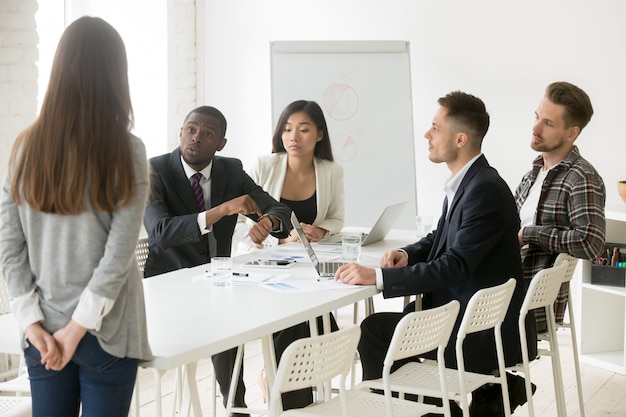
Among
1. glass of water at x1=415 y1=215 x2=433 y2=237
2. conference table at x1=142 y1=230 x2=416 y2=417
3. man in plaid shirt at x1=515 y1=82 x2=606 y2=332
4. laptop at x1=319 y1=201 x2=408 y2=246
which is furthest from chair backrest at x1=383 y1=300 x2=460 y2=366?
glass of water at x1=415 y1=215 x2=433 y2=237

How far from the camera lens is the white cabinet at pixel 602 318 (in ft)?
16.5

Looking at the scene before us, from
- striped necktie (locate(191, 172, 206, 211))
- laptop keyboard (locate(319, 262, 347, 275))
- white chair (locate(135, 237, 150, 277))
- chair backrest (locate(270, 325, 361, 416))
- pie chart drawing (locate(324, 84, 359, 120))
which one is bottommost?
chair backrest (locate(270, 325, 361, 416))

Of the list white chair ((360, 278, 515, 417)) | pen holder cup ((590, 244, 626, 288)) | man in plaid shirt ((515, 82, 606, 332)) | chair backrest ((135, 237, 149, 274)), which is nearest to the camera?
white chair ((360, 278, 515, 417))

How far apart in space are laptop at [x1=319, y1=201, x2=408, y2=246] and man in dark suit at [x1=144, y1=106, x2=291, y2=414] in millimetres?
420

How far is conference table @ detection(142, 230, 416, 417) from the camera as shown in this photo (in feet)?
7.33

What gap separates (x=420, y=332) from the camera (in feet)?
8.57

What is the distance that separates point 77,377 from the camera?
A: 6.65ft

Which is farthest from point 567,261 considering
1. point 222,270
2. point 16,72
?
point 16,72

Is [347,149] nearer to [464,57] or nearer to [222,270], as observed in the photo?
[464,57]

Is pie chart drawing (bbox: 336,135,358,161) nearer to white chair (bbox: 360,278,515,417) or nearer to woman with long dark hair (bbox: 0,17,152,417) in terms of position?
white chair (bbox: 360,278,515,417)

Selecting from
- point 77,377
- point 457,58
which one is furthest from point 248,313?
point 457,58

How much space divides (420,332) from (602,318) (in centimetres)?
282

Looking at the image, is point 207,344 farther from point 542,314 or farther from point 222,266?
point 542,314

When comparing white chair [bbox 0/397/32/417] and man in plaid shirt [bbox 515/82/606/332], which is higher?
man in plaid shirt [bbox 515/82/606/332]
